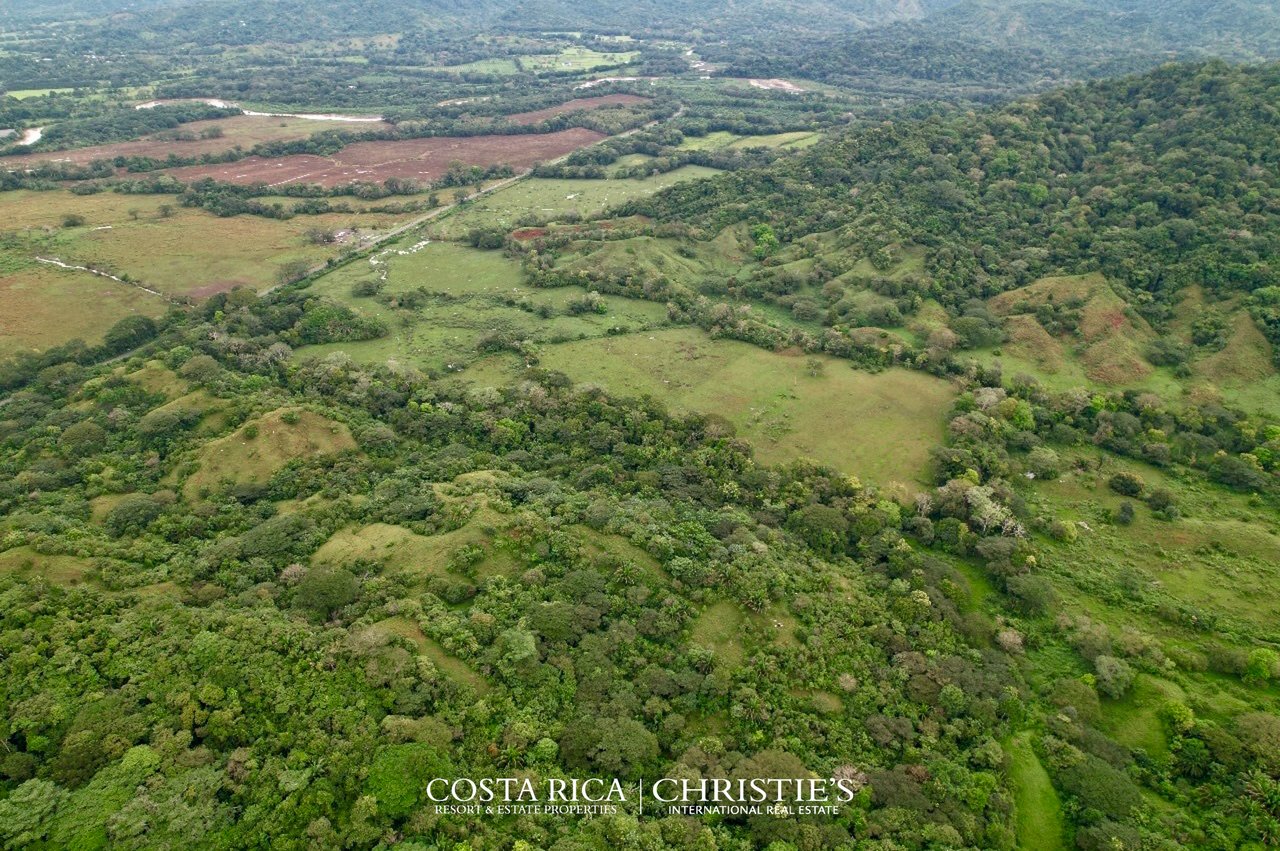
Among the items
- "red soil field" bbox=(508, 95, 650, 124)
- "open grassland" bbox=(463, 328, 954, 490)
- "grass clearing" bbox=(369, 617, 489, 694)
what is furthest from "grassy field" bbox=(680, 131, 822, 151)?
"grass clearing" bbox=(369, 617, 489, 694)

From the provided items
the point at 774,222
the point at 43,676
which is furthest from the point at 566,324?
the point at 43,676

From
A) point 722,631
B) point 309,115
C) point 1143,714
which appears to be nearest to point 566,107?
point 309,115

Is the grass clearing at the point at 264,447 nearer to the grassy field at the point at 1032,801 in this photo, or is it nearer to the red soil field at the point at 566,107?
the grassy field at the point at 1032,801

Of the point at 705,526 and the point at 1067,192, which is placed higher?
the point at 1067,192

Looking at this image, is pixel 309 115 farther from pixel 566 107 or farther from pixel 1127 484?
pixel 1127 484

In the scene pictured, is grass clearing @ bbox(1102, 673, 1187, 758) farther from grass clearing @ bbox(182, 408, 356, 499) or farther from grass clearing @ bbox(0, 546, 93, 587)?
grass clearing @ bbox(0, 546, 93, 587)

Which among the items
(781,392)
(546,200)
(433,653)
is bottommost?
(433,653)
